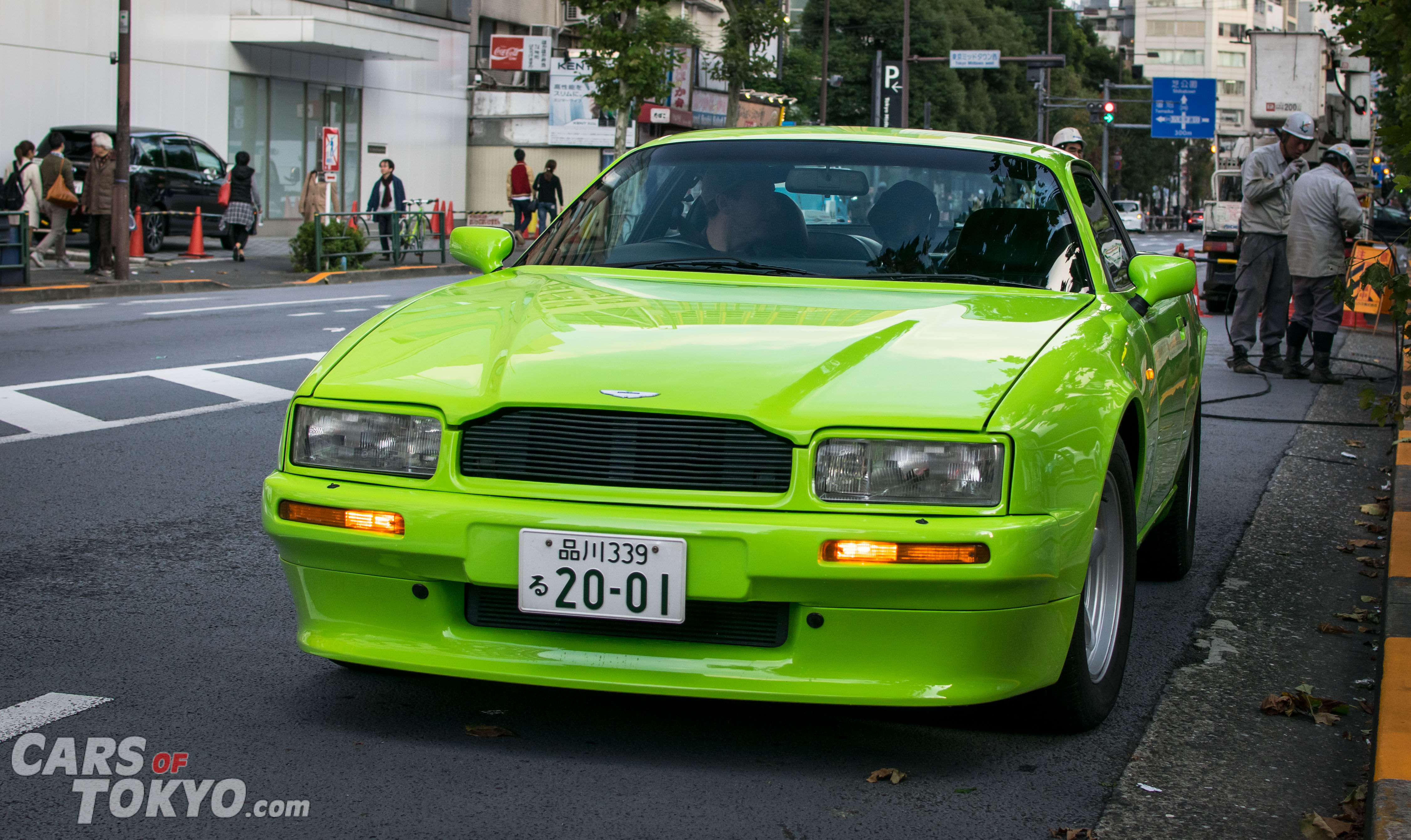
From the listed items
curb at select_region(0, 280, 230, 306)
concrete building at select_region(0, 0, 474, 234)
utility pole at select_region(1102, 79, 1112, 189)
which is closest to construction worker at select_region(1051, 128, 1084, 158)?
curb at select_region(0, 280, 230, 306)

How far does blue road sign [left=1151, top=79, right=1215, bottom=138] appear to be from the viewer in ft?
180

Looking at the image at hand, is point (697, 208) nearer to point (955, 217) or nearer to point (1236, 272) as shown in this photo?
point (955, 217)

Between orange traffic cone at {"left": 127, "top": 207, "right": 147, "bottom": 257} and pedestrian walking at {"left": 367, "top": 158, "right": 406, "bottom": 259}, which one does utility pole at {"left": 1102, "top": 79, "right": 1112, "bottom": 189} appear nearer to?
pedestrian walking at {"left": 367, "top": 158, "right": 406, "bottom": 259}

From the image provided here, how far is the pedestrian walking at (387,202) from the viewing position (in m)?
25.3

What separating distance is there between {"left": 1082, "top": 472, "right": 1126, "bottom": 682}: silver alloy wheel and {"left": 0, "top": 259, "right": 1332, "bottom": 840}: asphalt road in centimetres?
17

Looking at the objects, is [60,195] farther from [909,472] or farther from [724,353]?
[909,472]

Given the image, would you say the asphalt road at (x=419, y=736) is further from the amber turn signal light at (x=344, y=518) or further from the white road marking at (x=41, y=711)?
the amber turn signal light at (x=344, y=518)

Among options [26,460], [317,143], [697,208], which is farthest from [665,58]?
[697,208]

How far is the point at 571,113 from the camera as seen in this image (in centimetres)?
4331

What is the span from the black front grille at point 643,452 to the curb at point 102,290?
15591 millimetres

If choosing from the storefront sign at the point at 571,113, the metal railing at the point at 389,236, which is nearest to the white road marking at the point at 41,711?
the metal railing at the point at 389,236

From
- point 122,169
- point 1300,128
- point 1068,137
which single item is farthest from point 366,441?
point 122,169

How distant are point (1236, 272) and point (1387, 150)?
23.0 feet

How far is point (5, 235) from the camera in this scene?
18109 mm
